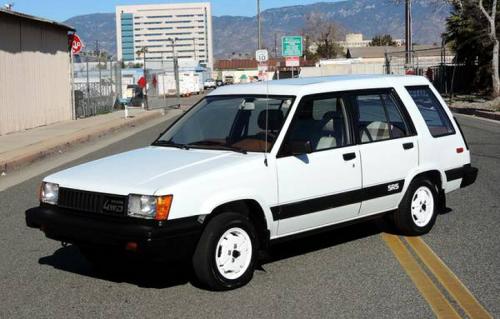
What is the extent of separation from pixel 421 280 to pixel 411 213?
1447mm

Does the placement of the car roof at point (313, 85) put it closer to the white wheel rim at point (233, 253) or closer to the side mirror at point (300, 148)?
the side mirror at point (300, 148)

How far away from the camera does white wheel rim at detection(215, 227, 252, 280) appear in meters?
5.39

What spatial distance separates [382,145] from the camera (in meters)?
6.69

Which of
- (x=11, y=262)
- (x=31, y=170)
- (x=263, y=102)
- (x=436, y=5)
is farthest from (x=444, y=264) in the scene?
(x=436, y=5)

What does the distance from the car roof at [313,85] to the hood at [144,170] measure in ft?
2.81

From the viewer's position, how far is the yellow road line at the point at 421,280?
4962 mm

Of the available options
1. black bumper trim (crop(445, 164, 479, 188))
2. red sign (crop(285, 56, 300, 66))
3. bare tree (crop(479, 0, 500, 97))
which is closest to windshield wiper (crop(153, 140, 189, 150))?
black bumper trim (crop(445, 164, 479, 188))

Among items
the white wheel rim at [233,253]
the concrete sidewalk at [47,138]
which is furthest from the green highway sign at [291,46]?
the white wheel rim at [233,253]

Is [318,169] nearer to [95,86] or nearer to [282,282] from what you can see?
[282,282]

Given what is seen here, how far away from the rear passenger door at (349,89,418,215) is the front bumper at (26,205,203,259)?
80.9 inches

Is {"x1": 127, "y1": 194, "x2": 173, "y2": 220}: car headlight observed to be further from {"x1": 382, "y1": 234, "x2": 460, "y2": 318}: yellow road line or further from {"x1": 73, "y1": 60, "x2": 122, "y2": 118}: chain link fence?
{"x1": 73, "y1": 60, "x2": 122, "y2": 118}: chain link fence

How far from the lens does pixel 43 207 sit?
5.78m

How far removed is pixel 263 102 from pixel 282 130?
55 centimetres

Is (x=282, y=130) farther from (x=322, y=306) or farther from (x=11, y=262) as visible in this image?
(x=11, y=262)
